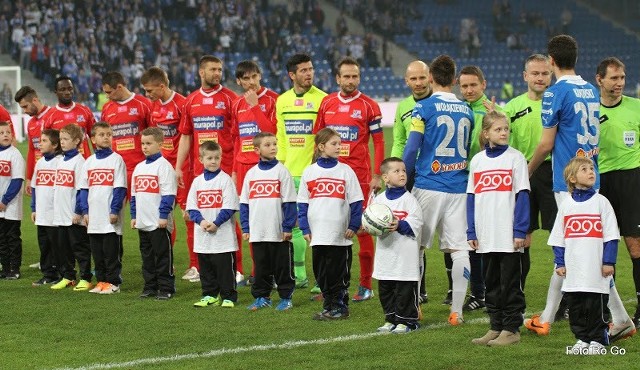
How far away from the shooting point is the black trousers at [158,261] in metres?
11.0

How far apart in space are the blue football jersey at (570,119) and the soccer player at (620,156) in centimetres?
61

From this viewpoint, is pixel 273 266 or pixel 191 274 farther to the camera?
pixel 191 274

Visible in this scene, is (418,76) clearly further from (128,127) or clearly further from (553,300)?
(128,127)

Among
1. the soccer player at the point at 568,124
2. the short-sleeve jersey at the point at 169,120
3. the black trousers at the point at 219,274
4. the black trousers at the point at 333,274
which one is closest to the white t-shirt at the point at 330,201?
the black trousers at the point at 333,274

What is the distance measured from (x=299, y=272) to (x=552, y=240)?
387 centimetres

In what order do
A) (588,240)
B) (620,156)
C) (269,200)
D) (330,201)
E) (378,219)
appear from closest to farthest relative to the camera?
(588,240), (378,219), (620,156), (330,201), (269,200)

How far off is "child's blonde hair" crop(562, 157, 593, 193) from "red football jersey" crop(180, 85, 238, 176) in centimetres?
488

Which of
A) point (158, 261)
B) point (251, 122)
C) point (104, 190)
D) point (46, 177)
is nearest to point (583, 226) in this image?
point (251, 122)

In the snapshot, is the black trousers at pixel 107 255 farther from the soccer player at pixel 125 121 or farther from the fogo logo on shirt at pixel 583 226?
the fogo logo on shirt at pixel 583 226

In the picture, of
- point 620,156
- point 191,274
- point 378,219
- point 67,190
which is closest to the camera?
point 378,219

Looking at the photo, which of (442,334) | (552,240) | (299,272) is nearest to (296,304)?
(299,272)

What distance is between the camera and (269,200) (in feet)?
33.2

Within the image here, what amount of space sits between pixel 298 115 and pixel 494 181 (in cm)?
306

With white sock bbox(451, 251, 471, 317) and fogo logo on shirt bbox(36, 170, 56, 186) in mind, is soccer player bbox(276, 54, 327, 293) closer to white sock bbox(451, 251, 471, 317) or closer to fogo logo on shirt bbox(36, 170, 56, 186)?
white sock bbox(451, 251, 471, 317)
